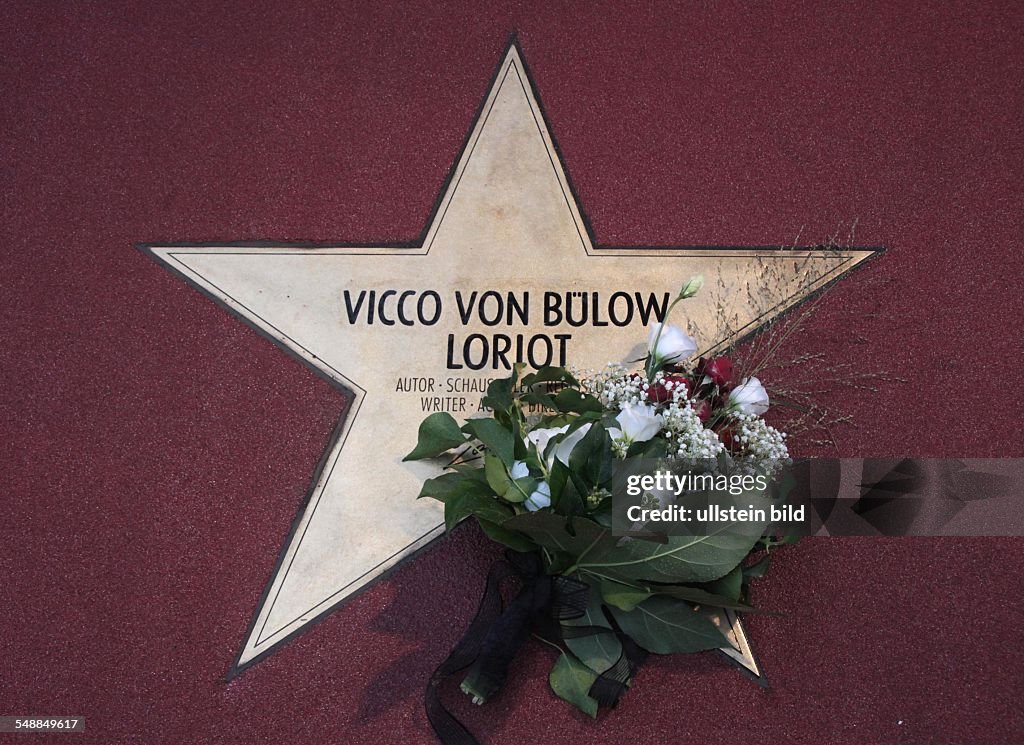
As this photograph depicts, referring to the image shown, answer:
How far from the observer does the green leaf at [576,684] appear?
145 cm

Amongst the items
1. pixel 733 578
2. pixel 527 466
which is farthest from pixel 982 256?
pixel 527 466

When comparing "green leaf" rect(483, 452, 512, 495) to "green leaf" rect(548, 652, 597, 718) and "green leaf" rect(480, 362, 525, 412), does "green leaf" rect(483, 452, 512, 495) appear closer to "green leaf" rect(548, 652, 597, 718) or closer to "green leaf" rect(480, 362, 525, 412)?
"green leaf" rect(480, 362, 525, 412)

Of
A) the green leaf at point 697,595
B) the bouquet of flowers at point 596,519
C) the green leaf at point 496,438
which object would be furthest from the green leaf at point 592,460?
the green leaf at point 697,595

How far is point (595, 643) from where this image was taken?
145 cm

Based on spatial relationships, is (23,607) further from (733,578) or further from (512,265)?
(733,578)

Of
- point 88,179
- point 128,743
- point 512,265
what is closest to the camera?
point 128,743

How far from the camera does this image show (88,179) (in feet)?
6.10

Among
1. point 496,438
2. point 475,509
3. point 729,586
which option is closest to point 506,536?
point 475,509

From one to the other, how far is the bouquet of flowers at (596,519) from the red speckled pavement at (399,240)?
0.11m

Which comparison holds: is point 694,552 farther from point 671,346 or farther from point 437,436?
point 437,436

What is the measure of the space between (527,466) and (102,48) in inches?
59.8

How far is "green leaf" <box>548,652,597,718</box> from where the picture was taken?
1446 mm

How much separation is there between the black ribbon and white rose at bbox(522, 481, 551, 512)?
0.14 meters
